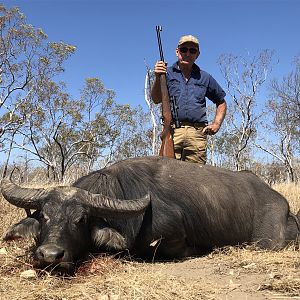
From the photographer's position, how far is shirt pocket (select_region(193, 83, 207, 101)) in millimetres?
6316

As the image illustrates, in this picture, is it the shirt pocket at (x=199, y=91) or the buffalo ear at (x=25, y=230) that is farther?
the shirt pocket at (x=199, y=91)

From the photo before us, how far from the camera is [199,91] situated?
6348 mm

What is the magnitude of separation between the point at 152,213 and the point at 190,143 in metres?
2.06

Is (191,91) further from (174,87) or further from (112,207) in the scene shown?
(112,207)

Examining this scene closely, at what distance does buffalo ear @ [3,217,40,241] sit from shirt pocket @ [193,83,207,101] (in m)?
3.28

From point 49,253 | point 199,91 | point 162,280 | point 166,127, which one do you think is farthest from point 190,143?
point 49,253

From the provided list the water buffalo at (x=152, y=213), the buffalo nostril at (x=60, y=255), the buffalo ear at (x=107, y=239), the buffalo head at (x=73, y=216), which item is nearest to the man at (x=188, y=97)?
the water buffalo at (x=152, y=213)

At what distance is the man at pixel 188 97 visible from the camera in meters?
6.20

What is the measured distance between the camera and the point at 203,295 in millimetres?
2922

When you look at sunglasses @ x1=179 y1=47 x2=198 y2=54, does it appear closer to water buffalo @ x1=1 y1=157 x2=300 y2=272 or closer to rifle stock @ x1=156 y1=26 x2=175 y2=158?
rifle stock @ x1=156 y1=26 x2=175 y2=158

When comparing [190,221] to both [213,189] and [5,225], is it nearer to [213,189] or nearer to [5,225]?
[213,189]

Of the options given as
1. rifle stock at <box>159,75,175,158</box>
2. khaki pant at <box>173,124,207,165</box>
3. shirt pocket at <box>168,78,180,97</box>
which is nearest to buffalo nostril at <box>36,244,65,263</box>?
rifle stock at <box>159,75,175,158</box>

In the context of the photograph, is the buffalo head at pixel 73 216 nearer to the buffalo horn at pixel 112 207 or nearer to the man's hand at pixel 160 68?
the buffalo horn at pixel 112 207

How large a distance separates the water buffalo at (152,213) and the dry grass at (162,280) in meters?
0.18
